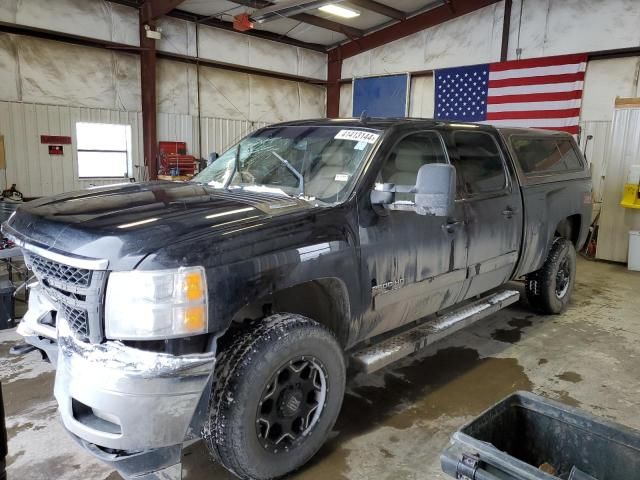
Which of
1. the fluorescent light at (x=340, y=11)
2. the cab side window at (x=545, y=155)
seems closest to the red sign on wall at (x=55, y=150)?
the fluorescent light at (x=340, y=11)

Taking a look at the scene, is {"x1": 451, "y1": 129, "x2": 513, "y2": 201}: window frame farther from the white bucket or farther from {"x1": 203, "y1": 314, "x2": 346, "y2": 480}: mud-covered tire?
the white bucket

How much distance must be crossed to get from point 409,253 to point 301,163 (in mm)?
850

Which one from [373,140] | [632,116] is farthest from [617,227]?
[373,140]

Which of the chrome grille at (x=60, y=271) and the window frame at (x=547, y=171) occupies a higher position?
the window frame at (x=547, y=171)

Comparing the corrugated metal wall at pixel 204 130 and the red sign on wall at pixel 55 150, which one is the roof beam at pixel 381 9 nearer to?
the corrugated metal wall at pixel 204 130

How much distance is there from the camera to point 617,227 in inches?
300

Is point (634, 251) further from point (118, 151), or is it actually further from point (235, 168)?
point (118, 151)

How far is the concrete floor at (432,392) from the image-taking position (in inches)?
97.8

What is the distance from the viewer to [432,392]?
3.30 metres

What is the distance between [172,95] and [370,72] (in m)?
5.02

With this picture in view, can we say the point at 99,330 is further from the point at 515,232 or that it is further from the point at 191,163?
the point at 191,163

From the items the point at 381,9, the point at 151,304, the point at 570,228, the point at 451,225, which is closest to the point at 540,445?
the point at 451,225

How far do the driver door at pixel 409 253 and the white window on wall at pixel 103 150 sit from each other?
8182mm

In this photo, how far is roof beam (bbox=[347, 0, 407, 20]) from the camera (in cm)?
1015
